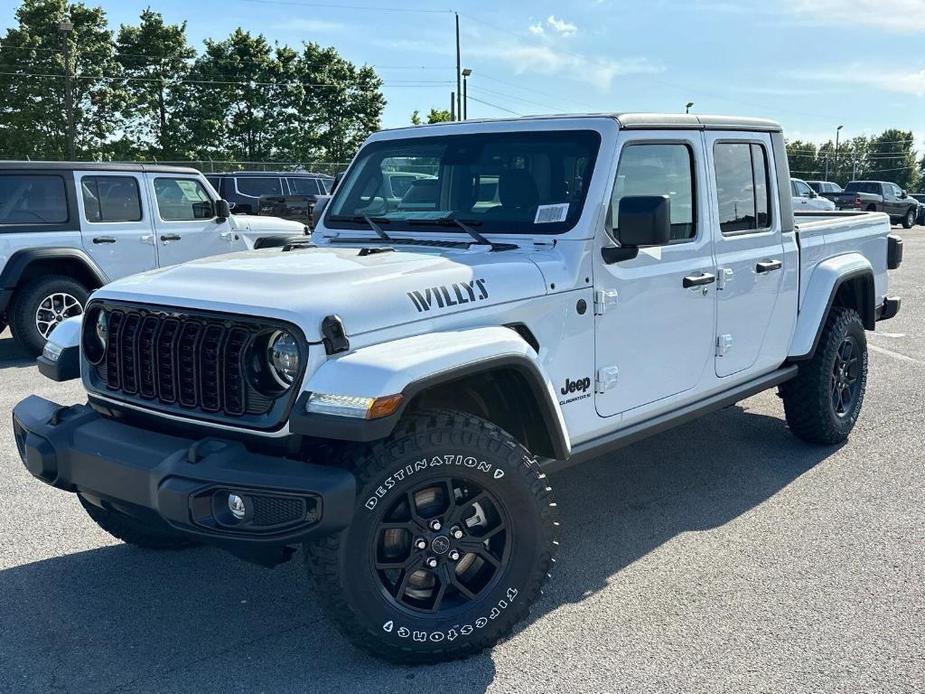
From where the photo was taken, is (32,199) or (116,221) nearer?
(32,199)

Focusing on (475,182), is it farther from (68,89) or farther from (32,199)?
(68,89)

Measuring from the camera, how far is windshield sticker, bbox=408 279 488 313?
300 centimetres

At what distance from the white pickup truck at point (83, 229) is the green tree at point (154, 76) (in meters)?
34.3

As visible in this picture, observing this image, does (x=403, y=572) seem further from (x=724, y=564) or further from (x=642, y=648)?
(x=724, y=564)

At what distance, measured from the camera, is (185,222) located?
385 inches

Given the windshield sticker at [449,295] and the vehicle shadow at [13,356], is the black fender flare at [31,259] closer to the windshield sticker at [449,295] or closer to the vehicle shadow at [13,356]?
the vehicle shadow at [13,356]

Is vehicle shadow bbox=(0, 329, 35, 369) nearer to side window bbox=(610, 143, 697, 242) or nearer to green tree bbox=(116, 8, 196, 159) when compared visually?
side window bbox=(610, 143, 697, 242)

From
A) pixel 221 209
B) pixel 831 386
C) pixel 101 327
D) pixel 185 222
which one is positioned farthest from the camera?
pixel 221 209

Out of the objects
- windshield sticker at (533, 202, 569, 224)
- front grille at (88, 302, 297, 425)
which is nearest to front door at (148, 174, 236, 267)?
front grille at (88, 302, 297, 425)

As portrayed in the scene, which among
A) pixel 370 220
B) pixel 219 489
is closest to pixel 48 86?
pixel 370 220

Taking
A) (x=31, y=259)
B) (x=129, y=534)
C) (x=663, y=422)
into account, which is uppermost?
(x=31, y=259)

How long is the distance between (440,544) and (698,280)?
1951 mm

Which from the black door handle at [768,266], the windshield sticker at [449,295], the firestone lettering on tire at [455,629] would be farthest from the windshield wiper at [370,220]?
the black door handle at [768,266]

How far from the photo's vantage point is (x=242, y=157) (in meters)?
44.2
